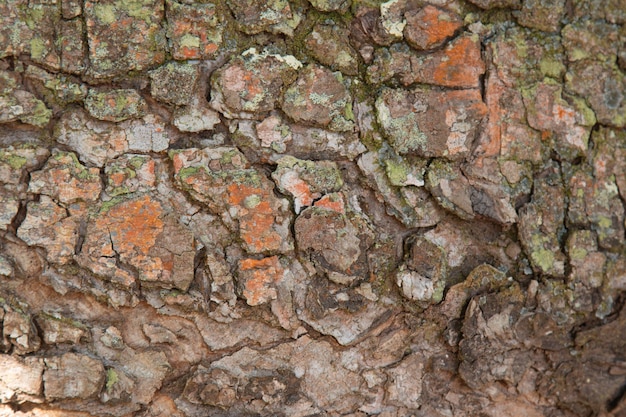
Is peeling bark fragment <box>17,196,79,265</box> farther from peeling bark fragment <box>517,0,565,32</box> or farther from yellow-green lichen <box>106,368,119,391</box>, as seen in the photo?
peeling bark fragment <box>517,0,565,32</box>

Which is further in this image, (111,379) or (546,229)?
(546,229)

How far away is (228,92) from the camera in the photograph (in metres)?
1.90

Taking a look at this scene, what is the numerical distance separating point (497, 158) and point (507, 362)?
0.65 meters

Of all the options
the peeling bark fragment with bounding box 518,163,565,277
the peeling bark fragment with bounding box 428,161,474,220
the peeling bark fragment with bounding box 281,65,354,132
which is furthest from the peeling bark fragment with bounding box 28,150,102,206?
the peeling bark fragment with bounding box 518,163,565,277

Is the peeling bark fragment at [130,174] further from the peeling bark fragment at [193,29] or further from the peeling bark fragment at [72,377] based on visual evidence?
the peeling bark fragment at [72,377]

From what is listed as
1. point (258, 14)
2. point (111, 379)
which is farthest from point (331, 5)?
point (111, 379)

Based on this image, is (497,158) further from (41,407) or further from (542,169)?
(41,407)

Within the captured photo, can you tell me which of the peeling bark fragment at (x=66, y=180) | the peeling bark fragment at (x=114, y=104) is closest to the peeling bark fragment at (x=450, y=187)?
the peeling bark fragment at (x=114, y=104)

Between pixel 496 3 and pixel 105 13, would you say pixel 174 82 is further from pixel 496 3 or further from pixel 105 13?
pixel 496 3

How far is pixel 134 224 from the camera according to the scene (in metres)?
1.87

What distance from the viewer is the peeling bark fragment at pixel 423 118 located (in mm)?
1955

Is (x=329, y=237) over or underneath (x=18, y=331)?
over

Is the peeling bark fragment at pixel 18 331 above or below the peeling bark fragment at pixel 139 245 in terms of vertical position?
below

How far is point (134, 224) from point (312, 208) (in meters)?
0.54
